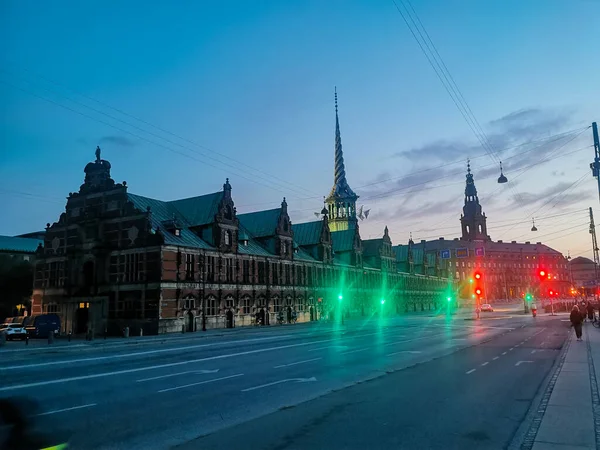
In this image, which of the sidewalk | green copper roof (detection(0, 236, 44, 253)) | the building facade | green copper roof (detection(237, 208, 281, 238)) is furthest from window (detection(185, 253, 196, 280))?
green copper roof (detection(0, 236, 44, 253))

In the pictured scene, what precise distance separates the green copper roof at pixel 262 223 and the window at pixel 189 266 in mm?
17385

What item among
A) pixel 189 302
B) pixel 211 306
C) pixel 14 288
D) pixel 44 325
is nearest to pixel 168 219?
pixel 189 302

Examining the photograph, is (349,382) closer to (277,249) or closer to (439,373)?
(439,373)

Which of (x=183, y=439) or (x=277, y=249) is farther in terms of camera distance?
(x=277, y=249)

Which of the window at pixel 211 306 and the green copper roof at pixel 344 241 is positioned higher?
the green copper roof at pixel 344 241

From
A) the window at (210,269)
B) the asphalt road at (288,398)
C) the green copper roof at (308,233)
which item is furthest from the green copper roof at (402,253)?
the asphalt road at (288,398)

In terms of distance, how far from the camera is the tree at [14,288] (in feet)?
225

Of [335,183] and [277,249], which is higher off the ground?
[335,183]

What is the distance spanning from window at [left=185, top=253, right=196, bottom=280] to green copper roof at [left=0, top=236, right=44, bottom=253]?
4364 centimetres

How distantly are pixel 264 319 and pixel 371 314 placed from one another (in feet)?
103

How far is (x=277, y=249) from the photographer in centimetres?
6575

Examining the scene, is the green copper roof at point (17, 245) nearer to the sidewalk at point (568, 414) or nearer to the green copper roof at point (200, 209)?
the green copper roof at point (200, 209)

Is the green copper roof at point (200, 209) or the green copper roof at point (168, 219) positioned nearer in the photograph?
the green copper roof at point (168, 219)

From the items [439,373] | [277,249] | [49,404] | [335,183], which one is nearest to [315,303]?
[277,249]
